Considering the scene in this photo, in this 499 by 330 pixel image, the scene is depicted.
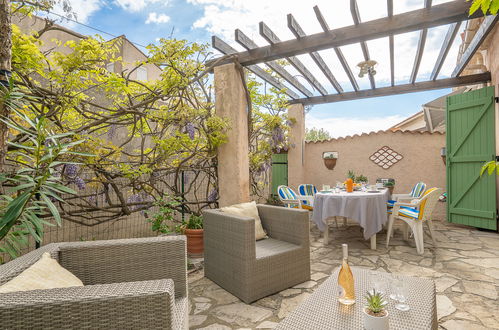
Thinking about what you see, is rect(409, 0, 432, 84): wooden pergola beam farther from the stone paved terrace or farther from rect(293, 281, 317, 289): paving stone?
rect(293, 281, 317, 289): paving stone

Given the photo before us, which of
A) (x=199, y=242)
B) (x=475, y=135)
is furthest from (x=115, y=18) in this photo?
(x=475, y=135)

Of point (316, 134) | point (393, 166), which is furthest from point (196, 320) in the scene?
point (316, 134)

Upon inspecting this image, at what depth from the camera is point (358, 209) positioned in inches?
137

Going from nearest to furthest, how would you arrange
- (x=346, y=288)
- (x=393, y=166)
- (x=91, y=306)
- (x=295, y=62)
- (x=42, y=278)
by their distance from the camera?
(x=91, y=306) < (x=42, y=278) < (x=346, y=288) < (x=295, y=62) < (x=393, y=166)

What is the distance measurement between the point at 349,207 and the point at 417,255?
0.95 meters

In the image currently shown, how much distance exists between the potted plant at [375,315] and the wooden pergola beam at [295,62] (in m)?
3.00

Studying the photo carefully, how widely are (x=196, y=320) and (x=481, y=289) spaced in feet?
8.08

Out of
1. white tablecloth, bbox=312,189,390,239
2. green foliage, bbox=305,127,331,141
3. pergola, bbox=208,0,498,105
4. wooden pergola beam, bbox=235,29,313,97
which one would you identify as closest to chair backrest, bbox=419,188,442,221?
white tablecloth, bbox=312,189,390,239

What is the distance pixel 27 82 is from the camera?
7.78 feet

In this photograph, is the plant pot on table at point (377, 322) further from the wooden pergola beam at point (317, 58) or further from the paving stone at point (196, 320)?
the wooden pergola beam at point (317, 58)

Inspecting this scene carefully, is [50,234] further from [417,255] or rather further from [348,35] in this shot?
[417,255]

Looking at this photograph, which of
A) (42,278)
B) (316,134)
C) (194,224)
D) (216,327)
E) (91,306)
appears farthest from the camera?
(316,134)

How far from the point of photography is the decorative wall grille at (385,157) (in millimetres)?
5840

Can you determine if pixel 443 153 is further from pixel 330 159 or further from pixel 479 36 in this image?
pixel 479 36
